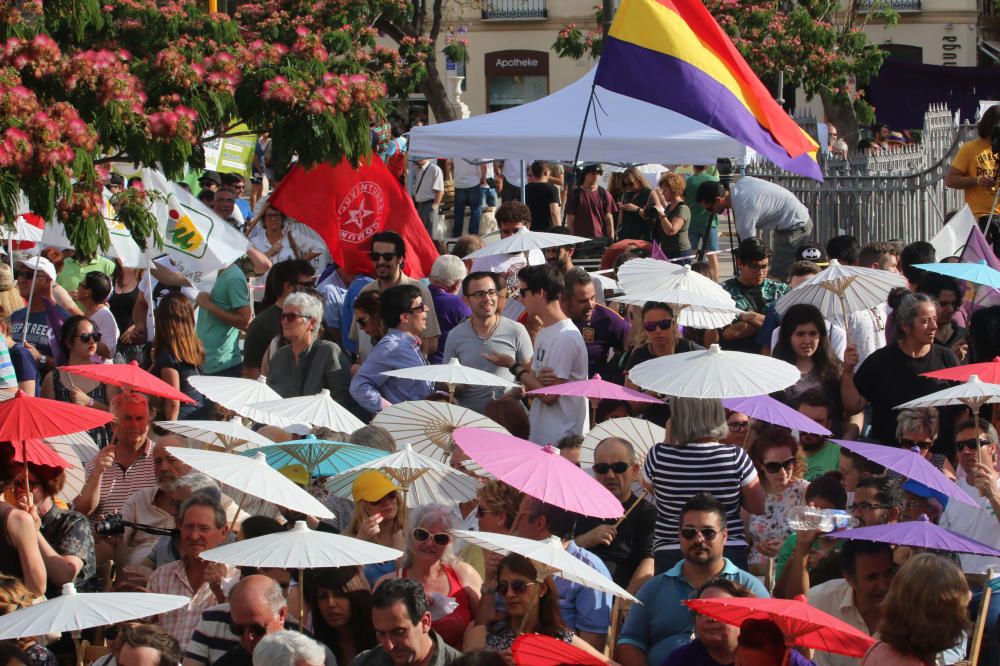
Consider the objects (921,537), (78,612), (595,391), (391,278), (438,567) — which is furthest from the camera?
(391,278)

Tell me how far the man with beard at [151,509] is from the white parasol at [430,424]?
1.09 m

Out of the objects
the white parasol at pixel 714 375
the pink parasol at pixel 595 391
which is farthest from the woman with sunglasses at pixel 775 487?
the pink parasol at pixel 595 391

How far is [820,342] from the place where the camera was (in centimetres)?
941

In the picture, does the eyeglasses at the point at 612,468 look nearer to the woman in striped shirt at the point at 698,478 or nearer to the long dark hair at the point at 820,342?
the woman in striped shirt at the point at 698,478

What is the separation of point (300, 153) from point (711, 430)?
388 cm

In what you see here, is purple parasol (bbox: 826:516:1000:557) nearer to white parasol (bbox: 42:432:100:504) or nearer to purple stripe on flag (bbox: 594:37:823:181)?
white parasol (bbox: 42:432:100:504)

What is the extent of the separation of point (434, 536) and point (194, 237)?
→ 5.02 metres

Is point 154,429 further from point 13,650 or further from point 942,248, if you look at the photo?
point 942,248

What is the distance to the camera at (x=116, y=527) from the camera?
8.23 meters

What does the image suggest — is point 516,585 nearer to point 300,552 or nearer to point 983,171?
point 300,552

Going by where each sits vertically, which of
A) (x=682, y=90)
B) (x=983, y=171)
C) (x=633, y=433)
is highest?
(x=682, y=90)

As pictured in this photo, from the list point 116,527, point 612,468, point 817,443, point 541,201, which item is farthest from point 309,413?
point 541,201

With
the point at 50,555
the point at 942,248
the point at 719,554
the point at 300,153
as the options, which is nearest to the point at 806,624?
the point at 719,554

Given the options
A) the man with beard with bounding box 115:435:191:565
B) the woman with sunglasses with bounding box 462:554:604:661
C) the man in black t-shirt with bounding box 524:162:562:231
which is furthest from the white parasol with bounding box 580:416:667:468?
the man in black t-shirt with bounding box 524:162:562:231
